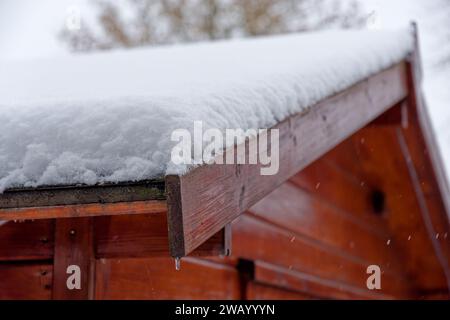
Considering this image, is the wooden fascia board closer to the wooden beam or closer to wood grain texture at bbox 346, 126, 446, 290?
wood grain texture at bbox 346, 126, 446, 290

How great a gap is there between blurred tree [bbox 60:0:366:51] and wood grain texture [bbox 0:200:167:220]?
1027 centimetres

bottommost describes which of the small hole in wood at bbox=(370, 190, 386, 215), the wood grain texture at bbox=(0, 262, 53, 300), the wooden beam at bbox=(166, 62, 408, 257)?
the wood grain texture at bbox=(0, 262, 53, 300)

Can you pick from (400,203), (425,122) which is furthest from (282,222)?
(400,203)

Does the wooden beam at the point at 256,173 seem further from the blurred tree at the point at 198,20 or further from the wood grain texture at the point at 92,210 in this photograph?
the blurred tree at the point at 198,20

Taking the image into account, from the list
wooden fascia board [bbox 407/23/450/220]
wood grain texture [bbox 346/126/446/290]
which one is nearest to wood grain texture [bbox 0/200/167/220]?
wooden fascia board [bbox 407/23/450/220]

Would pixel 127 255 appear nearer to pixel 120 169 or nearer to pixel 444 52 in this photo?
pixel 120 169

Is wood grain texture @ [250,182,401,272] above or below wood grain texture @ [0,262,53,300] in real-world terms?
above

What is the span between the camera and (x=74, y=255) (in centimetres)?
154

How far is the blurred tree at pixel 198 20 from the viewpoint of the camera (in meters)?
11.1

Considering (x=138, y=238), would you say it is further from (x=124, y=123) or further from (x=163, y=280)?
(x=163, y=280)

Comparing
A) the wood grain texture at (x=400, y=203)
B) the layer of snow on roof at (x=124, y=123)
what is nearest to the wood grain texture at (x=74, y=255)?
the layer of snow on roof at (x=124, y=123)

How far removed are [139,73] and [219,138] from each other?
46.7 inches

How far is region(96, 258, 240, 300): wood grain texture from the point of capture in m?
1.77

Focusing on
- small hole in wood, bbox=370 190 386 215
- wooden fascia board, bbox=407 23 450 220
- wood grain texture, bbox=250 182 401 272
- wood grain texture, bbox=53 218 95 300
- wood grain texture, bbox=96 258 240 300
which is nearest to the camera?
wood grain texture, bbox=53 218 95 300
